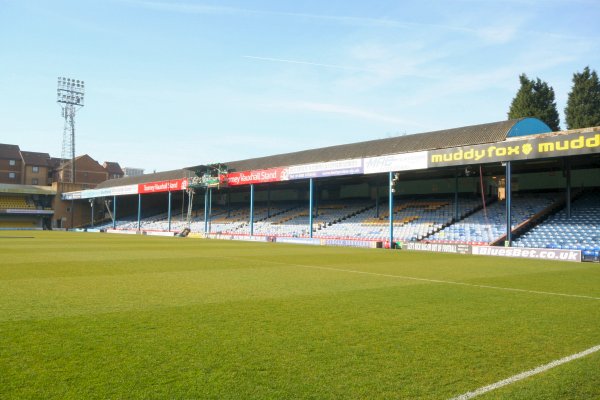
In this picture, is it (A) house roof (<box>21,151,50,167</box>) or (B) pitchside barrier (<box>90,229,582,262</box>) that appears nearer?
(B) pitchside barrier (<box>90,229,582,262</box>)

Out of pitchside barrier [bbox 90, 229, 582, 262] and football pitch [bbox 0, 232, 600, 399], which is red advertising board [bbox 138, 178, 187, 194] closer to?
pitchside barrier [bbox 90, 229, 582, 262]

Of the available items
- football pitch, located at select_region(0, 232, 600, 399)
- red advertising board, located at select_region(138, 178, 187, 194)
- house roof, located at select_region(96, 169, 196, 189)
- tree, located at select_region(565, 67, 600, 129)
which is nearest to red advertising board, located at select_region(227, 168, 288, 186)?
red advertising board, located at select_region(138, 178, 187, 194)

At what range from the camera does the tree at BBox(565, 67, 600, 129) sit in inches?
2148

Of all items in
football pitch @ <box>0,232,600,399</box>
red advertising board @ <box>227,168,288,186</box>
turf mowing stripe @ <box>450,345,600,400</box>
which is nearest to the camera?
turf mowing stripe @ <box>450,345,600,400</box>

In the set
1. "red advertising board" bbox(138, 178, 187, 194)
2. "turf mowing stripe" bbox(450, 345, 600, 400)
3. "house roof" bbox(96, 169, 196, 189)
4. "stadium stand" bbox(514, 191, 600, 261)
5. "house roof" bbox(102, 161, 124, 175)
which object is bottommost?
"turf mowing stripe" bbox(450, 345, 600, 400)

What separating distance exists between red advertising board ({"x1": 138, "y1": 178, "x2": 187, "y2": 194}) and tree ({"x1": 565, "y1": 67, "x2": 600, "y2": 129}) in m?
46.3

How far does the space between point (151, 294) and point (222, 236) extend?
3406cm

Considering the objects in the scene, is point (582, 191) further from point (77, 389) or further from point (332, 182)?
point (77, 389)

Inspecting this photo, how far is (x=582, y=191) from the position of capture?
30812 millimetres

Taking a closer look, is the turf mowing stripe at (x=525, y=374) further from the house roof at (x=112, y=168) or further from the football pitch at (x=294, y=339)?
the house roof at (x=112, y=168)

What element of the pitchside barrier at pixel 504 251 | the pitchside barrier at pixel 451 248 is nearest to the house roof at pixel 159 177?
the pitchside barrier at pixel 451 248

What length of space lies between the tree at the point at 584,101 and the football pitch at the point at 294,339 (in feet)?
166

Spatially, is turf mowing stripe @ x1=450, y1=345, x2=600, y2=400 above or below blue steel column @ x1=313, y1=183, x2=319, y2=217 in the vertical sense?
below

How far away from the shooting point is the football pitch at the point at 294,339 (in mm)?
4574
